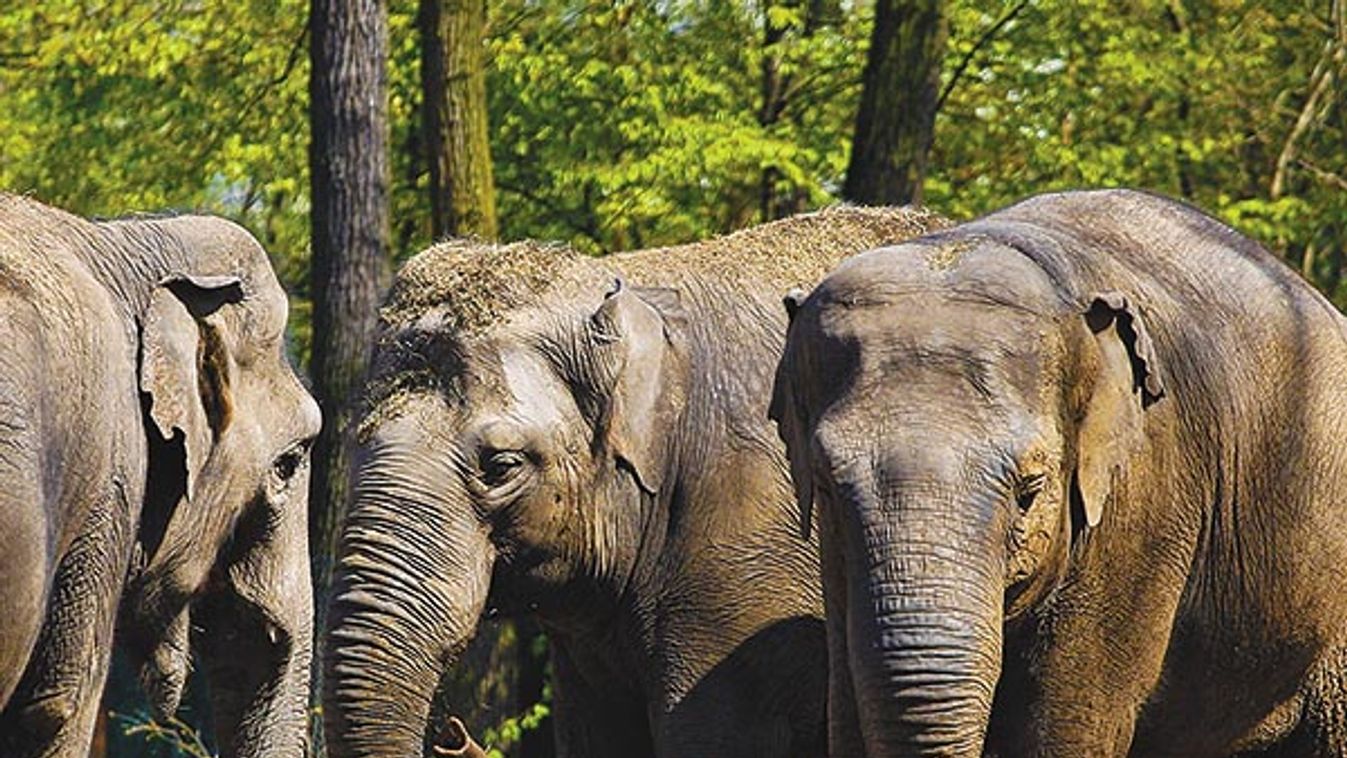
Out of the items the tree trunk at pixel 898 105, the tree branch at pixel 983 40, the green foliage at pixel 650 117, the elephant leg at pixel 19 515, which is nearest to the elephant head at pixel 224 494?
the elephant leg at pixel 19 515

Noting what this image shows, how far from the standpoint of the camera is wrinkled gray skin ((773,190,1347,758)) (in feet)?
29.6

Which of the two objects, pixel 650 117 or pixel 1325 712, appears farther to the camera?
pixel 650 117

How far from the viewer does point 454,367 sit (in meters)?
11.1

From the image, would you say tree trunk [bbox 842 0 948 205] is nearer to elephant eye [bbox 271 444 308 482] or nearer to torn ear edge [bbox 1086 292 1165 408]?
elephant eye [bbox 271 444 308 482]

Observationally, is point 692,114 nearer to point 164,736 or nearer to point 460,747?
point 164,736

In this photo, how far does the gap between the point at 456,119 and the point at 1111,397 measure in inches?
318

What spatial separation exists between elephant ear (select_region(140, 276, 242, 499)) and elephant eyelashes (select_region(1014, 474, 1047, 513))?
96.8 inches

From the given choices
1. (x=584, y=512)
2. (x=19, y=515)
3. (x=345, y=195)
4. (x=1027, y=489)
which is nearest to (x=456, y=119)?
(x=345, y=195)

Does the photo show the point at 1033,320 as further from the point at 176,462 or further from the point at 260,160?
the point at 260,160

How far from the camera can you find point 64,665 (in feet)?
30.7

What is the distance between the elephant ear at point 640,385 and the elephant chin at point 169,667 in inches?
61.2

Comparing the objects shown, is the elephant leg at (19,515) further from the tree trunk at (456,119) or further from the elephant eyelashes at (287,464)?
the tree trunk at (456,119)

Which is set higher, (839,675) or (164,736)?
(839,675)

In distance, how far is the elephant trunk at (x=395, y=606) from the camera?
10.7m
